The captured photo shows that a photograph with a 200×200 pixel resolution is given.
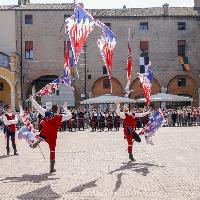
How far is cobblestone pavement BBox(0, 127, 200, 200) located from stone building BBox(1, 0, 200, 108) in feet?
114

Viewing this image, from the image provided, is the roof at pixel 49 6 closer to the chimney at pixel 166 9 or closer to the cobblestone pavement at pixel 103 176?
the chimney at pixel 166 9

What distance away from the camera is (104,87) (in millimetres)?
53500

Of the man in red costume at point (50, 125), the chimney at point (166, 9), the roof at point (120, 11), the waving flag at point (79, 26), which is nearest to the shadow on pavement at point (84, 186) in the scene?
the man in red costume at point (50, 125)

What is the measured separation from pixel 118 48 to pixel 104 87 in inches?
170

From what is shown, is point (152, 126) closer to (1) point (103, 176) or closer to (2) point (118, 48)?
(1) point (103, 176)

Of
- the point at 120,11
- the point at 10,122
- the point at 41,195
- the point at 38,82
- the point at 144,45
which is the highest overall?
the point at 120,11

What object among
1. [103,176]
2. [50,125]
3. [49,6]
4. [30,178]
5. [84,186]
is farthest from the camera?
[49,6]

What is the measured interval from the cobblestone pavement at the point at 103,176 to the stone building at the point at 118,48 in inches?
1364

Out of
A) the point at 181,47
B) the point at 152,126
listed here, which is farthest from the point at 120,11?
the point at 152,126

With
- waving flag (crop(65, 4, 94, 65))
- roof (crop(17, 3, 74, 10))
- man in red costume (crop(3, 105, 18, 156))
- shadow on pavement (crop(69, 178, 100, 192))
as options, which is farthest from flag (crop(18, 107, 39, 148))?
roof (crop(17, 3, 74, 10))

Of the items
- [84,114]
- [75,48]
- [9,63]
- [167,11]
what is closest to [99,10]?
[167,11]

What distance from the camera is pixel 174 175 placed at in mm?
12094

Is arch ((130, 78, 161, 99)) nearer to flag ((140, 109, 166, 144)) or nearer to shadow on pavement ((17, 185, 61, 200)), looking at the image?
flag ((140, 109, 166, 144))

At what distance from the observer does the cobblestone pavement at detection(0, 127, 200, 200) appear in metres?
9.72
